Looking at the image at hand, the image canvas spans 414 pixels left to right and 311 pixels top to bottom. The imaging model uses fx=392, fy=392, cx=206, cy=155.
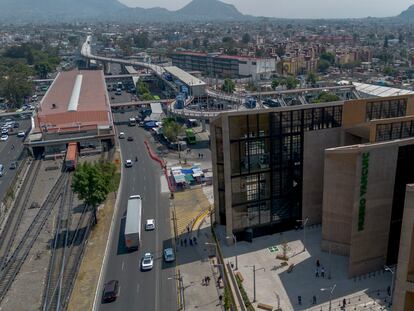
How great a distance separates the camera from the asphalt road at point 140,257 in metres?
40.2

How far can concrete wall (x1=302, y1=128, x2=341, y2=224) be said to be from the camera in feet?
156

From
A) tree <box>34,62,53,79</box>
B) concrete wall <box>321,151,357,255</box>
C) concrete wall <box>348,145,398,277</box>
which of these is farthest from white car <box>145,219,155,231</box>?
tree <box>34,62,53,79</box>

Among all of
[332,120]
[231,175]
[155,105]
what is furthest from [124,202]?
[155,105]

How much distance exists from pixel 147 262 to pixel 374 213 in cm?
2545

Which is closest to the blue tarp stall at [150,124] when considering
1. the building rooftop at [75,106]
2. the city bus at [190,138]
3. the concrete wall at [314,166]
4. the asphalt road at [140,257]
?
the building rooftop at [75,106]

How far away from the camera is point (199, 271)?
147ft

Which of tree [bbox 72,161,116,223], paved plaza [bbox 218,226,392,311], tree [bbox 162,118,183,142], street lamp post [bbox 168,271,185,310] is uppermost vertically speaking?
tree [bbox 72,161,116,223]

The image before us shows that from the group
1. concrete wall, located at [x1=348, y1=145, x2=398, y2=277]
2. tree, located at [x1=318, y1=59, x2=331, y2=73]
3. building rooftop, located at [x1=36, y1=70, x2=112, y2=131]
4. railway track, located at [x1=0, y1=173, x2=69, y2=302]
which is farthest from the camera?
tree, located at [x1=318, y1=59, x2=331, y2=73]

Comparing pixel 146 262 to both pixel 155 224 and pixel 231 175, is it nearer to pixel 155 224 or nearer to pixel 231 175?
pixel 155 224

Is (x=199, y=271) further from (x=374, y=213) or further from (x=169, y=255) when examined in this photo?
(x=374, y=213)

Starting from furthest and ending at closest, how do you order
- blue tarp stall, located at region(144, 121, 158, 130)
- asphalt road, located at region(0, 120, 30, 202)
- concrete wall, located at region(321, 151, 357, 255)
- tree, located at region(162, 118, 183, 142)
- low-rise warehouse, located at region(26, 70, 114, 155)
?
blue tarp stall, located at region(144, 121, 158, 130), tree, located at region(162, 118, 183, 142), low-rise warehouse, located at region(26, 70, 114, 155), asphalt road, located at region(0, 120, 30, 202), concrete wall, located at region(321, 151, 357, 255)

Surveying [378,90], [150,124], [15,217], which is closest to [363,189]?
[15,217]

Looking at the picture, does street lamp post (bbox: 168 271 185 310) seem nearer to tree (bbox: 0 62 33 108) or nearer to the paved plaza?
the paved plaza

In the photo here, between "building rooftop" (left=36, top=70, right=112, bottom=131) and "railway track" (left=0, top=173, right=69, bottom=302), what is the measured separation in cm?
2685
